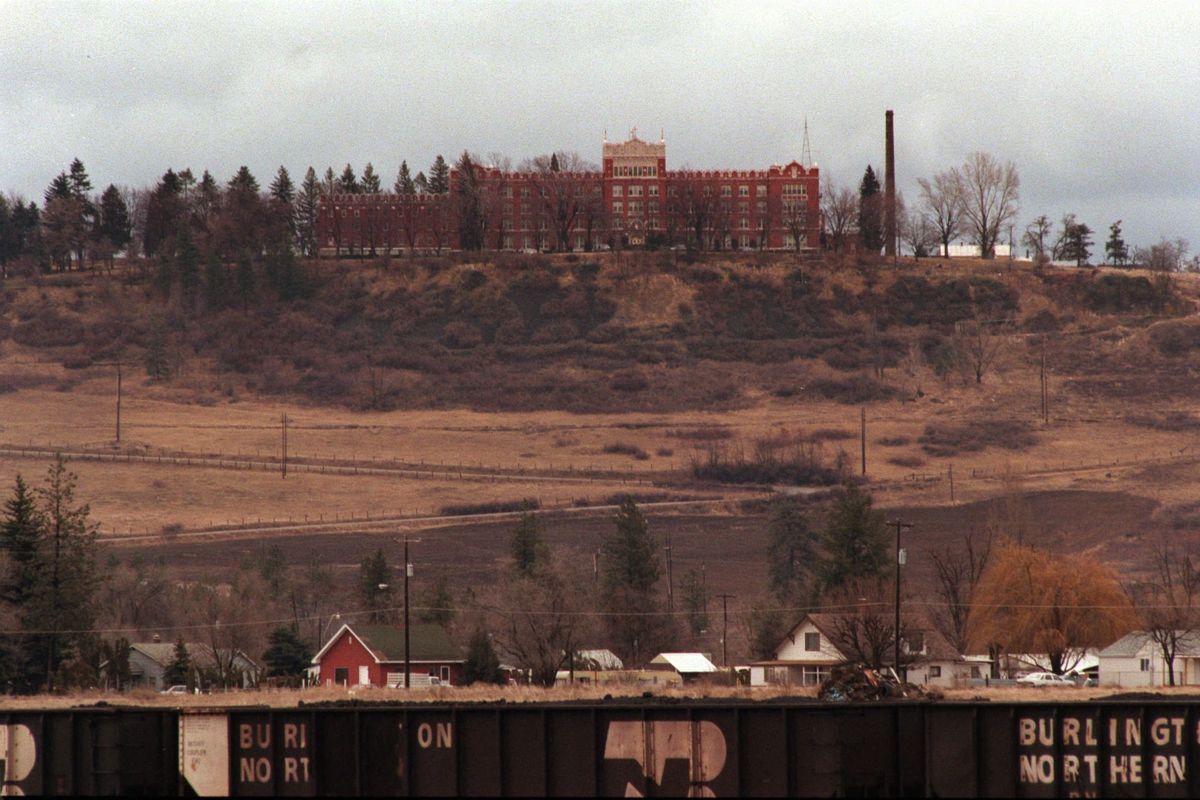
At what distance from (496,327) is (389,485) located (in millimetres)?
60657

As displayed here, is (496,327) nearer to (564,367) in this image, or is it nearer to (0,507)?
(564,367)

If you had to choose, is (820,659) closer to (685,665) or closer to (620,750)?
(685,665)

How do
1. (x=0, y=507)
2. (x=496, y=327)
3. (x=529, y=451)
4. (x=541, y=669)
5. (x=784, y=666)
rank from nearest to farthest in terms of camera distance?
(x=541, y=669) → (x=784, y=666) → (x=0, y=507) → (x=529, y=451) → (x=496, y=327)

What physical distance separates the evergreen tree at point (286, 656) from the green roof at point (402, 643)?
128 inches

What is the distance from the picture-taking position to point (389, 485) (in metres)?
136

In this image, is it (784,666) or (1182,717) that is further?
(784,666)

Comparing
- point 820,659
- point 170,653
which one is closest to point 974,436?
point 820,659

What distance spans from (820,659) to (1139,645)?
13.2 m

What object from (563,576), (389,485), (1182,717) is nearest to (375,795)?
(1182,717)

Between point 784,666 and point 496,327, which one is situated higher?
point 496,327

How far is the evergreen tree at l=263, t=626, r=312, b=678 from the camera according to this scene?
247 ft

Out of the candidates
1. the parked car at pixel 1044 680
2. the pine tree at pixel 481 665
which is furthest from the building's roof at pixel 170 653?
the parked car at pixel 1044 680

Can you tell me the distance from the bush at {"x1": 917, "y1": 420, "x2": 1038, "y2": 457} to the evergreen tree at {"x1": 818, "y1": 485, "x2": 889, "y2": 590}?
6006 centimetres

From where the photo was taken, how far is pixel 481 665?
7106 cm
